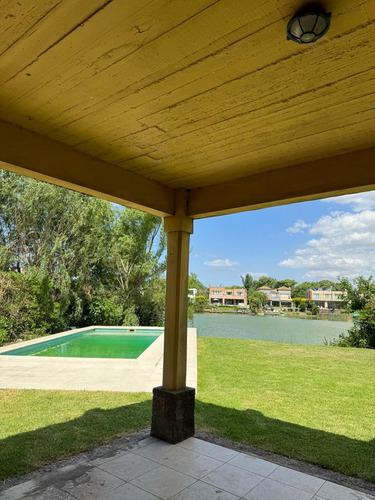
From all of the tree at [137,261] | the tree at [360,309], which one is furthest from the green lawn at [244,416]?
the tree at [137,261]

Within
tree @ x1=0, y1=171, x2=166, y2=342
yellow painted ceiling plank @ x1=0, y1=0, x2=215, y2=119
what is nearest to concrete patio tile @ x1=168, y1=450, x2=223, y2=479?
yellow painted ceiling plank @ x1=0, y1=0, x2=215, y2=119

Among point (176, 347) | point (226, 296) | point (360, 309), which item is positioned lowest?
point (176, 347)

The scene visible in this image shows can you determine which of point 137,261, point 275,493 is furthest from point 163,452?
point 137,261

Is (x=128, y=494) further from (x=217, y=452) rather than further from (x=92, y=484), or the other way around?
(x=217, y=452)

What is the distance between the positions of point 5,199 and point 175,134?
10.9m

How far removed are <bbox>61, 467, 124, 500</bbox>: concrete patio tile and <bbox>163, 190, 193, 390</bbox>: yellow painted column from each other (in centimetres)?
90

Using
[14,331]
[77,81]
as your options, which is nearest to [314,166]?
[77,81]

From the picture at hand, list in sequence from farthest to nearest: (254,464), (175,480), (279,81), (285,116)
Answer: (254,464) < (175,480) < (285,116) < (279,81)

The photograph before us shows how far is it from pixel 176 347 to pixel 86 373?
342 centimetres

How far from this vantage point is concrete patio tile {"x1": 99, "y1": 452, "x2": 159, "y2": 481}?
8.37ft

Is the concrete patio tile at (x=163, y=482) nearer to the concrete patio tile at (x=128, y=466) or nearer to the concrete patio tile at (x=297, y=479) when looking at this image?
the concrete patio tile at (x=128, y=466)

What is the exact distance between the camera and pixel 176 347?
3.16 metres

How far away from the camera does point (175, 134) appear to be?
2.14 m

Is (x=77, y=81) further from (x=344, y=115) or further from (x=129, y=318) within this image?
(x=129, y=318)
